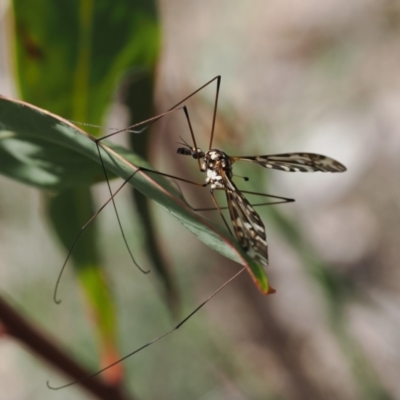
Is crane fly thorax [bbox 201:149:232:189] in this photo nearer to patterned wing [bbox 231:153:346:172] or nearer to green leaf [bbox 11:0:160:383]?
patterned wing [bbox 231:153:346:172]

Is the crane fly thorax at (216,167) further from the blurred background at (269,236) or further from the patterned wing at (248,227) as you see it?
the blurred background at (269,236)

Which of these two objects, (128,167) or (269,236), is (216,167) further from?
(269,236)

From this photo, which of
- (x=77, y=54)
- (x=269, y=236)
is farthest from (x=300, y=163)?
(x=269, y=236)

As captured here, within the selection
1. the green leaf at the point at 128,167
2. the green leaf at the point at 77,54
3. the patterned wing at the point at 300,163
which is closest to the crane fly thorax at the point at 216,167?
the patterned wing at the point at 300,163

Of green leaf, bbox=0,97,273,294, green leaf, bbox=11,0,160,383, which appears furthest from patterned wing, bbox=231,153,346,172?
green leaf, bbox=0,97,273,294

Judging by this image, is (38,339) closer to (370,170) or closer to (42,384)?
(42,384)
